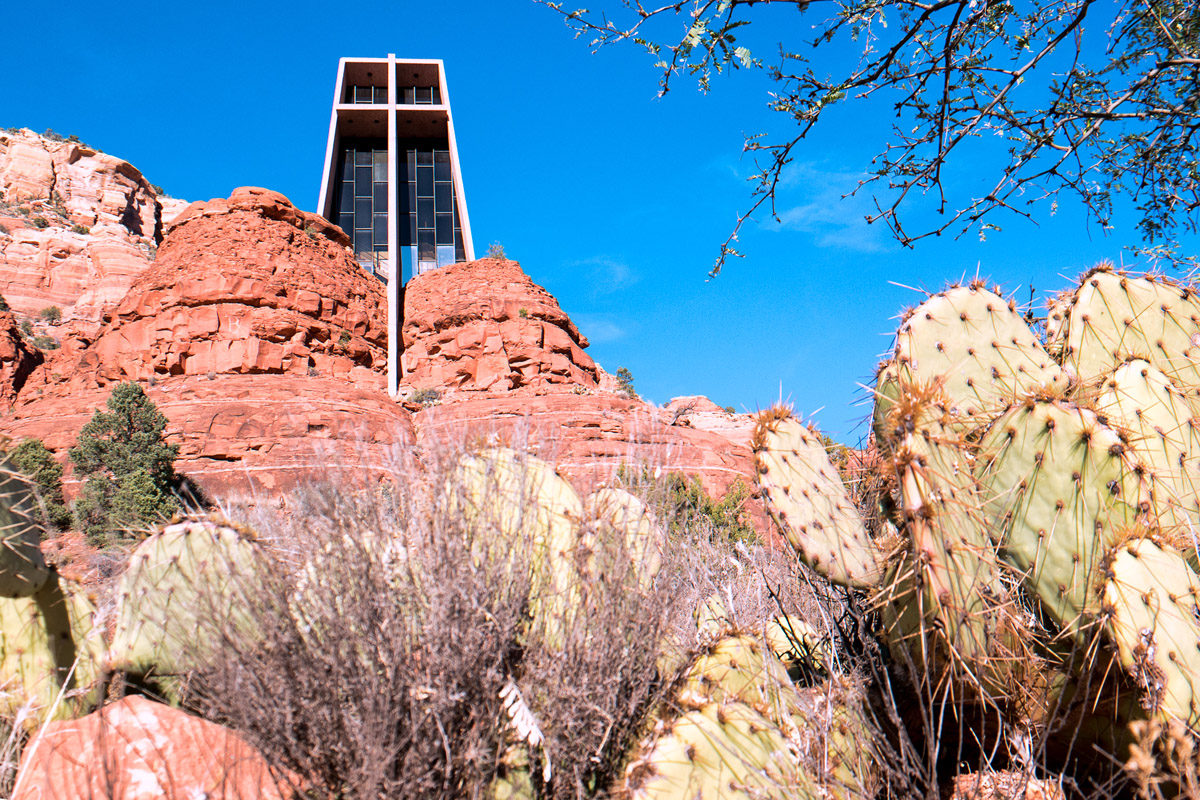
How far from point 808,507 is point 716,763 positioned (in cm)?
102

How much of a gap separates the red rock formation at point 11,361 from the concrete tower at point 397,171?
10.2m

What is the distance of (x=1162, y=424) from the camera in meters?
2.43

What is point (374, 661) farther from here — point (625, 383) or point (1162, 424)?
point (625, 383)

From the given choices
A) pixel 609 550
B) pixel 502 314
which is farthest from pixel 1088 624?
pixel 502 314

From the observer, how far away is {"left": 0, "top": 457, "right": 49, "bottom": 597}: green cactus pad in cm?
228

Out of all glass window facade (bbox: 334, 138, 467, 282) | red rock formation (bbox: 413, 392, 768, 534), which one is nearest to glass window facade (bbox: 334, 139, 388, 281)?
glass window facade (bbox: 334, 138, 467, 282)

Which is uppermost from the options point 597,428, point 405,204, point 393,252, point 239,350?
point 405,204

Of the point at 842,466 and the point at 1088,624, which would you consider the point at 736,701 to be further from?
the point at 842,466

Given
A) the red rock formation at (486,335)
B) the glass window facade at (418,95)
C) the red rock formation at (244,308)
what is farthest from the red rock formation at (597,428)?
the glass window facade at (418,95)

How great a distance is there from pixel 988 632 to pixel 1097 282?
190cm

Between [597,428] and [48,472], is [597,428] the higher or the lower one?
the higher one

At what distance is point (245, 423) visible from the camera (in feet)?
57.1

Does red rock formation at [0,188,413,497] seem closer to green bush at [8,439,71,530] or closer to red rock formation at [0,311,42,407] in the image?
red rock formation at [0,311,42,407]

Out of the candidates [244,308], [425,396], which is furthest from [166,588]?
[244,308]
